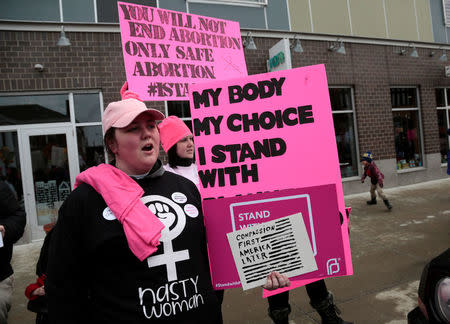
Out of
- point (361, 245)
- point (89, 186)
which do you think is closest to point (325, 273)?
point (89, 186)

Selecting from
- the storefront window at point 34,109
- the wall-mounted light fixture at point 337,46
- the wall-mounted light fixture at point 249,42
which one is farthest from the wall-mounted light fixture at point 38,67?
the wall-mounted light fixture at point 337,46

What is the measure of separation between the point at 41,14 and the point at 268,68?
5.65 m

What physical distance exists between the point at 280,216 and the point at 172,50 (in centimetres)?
253

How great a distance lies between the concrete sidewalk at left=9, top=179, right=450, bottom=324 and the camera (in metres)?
3.49

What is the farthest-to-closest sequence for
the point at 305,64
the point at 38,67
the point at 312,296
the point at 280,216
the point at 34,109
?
the point at 305,64
the point at 34,109
the point at 38,67
the point at 312,296
the point at 280,216

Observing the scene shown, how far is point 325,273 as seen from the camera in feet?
5.45

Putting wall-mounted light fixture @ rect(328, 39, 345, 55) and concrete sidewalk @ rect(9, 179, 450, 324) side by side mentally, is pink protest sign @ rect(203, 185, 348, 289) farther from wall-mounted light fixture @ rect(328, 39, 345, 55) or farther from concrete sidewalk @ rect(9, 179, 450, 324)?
wall-mounted light fixture @ rect(328, 39, 345, 55)

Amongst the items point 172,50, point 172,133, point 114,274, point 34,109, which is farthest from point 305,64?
point 114,274

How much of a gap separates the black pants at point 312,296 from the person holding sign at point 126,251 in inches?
49.6

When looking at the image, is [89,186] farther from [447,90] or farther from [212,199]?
[447,90]

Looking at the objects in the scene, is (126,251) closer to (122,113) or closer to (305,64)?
(122,113)

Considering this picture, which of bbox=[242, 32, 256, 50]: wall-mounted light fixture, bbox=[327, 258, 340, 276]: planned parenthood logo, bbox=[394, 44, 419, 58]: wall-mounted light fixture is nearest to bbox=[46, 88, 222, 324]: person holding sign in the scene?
bbox=[327, 258, 340, 276]: planned parenthood logo

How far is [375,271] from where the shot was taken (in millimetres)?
4402

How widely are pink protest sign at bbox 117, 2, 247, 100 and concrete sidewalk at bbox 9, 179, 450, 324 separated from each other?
2550 mm
